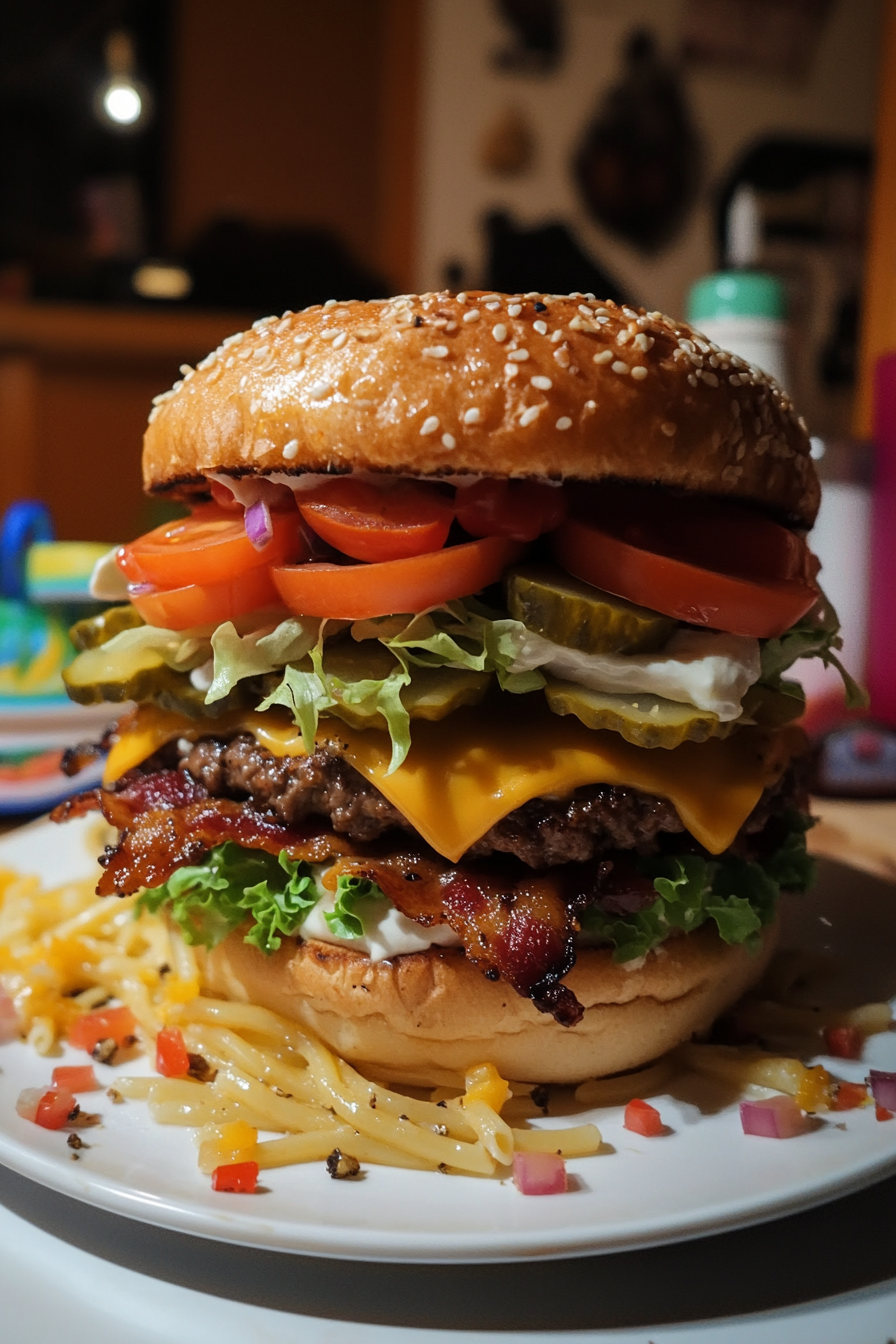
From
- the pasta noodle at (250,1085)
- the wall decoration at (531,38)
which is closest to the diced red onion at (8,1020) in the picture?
the pasta noodle at (250,1085)

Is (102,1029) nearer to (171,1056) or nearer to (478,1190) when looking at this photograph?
(171,1056)

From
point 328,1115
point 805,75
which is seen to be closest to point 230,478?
point 328,1115

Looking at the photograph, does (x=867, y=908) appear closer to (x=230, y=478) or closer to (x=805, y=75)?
(x=230, y=478)

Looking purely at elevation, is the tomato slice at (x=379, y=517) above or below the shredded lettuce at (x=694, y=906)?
above

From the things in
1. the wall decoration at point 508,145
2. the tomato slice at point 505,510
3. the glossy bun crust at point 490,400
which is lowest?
the tomato slice at point 505,510

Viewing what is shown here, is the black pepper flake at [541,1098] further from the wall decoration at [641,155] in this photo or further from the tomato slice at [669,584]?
the wall decoration at [641,155]

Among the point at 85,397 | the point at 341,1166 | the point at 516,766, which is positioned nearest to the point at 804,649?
the point at 516,766
